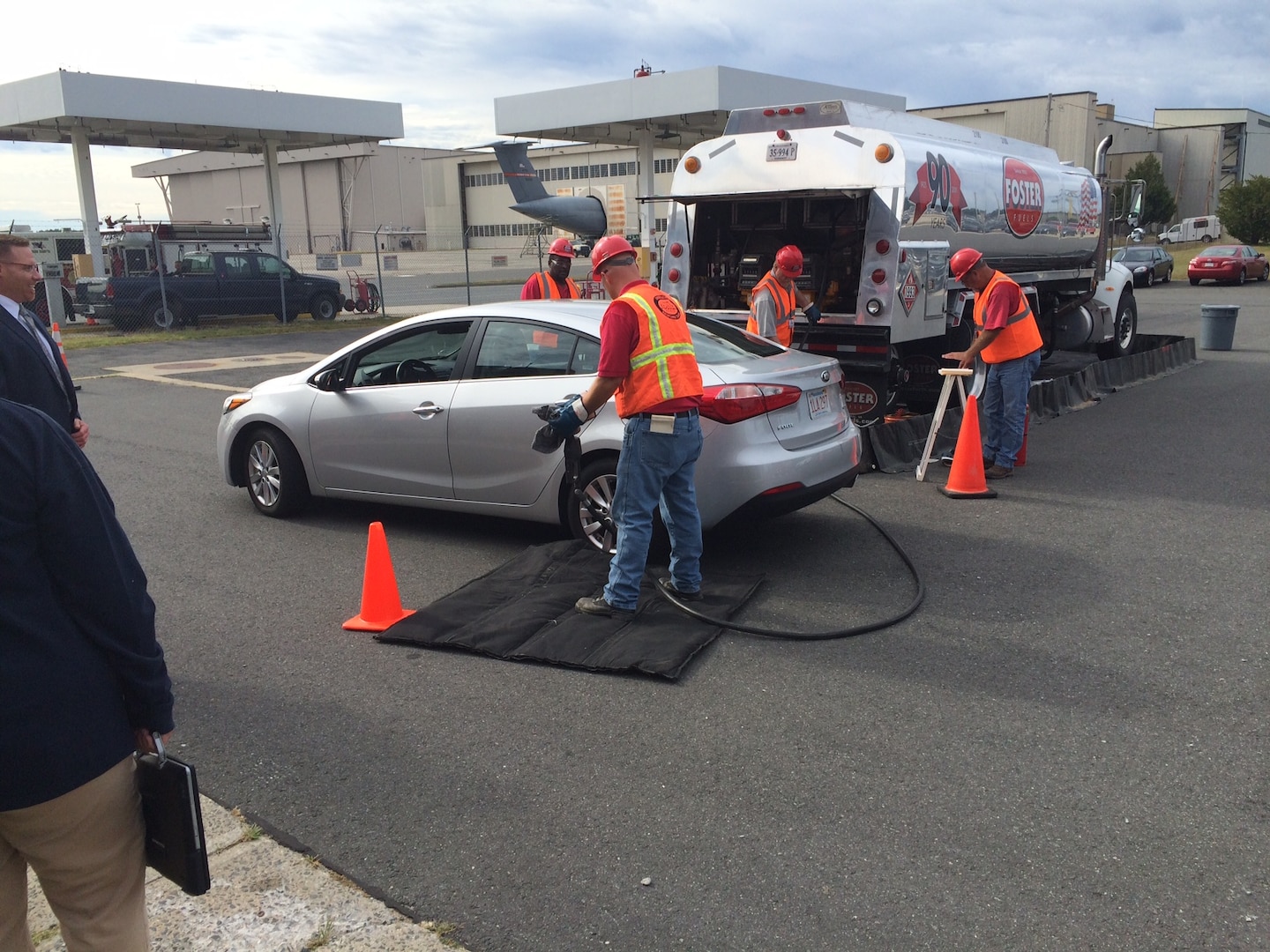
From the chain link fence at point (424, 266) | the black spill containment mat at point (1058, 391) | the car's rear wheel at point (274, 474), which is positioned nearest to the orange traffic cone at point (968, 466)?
the black spill containment mat at point (1058, 391)

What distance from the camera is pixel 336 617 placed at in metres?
5.78

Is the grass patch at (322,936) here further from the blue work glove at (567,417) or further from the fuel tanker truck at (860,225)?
the fuel tanker truck at (860,225)

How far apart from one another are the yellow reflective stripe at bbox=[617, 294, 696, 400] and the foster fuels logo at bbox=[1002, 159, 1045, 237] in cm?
849

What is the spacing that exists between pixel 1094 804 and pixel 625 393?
2.80 metres

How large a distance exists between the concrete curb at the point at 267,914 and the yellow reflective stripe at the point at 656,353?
8.99 ft

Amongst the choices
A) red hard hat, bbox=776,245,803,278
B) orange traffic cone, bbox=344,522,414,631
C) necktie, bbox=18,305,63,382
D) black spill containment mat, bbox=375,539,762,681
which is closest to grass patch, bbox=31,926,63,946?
black spill containment mat, bbox=375,539,762,681

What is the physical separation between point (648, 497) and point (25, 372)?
9.46 ft

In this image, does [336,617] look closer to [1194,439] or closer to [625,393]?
[625,393]

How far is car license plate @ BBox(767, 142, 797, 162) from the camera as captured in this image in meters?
10.5

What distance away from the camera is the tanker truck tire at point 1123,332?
16.3 m

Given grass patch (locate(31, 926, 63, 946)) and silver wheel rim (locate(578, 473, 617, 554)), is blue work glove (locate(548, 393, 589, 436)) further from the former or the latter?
grass patch (locate(31, 926, 63, 946))

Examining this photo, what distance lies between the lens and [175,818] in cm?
223

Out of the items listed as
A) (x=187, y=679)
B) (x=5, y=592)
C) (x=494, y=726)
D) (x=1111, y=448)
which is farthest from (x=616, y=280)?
(x=1111, y=448)

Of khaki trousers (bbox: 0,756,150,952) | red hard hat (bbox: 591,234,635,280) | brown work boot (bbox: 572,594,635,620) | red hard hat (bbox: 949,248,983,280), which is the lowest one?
brown work boot (bbox: 572,594,635,620)
